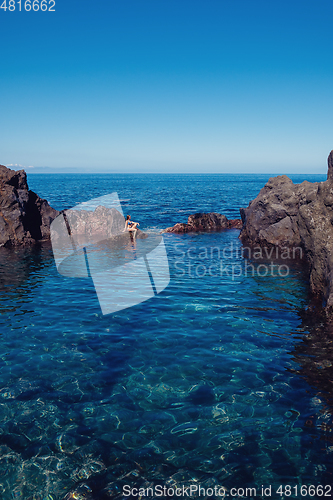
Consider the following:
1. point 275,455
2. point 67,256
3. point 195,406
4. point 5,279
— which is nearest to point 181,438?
point 195,406

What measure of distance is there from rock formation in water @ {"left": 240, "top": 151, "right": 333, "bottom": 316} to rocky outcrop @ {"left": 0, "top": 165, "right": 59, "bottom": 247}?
1766 centimetres

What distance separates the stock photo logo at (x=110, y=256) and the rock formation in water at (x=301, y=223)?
712 cm

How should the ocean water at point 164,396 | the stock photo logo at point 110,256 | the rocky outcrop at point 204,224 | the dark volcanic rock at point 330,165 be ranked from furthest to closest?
the rocky outcrop at point 204,224
the stock photo logo at point 110,256
the dark volcanic rock at point 330,165
the ocean water at point 164,396

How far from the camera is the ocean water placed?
611 centimetres

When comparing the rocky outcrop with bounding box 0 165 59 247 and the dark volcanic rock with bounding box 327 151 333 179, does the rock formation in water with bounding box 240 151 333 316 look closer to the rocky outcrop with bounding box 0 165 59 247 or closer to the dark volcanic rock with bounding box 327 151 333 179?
the dark volcanic rock with bounding box 327 151 333 179

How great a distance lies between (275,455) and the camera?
21.3ft

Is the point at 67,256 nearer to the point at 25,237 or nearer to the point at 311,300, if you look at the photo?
the point at 25,237

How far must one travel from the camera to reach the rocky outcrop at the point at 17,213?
84.4 feet

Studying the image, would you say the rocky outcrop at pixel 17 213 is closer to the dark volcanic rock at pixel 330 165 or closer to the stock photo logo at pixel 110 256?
the stock photo logo at pixel 110 256

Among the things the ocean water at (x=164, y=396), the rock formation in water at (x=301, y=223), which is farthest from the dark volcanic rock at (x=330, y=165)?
the ocean water at (x=164, y=396)

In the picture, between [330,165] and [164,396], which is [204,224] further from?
[164,396]

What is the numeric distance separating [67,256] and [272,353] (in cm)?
1636

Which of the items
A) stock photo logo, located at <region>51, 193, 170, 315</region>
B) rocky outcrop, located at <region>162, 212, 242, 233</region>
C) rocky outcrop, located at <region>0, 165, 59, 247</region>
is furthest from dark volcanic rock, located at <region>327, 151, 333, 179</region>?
rocky outcrop, located at <region>0, 165, 59, 247</region>

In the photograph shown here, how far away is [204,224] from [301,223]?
17.6 m
